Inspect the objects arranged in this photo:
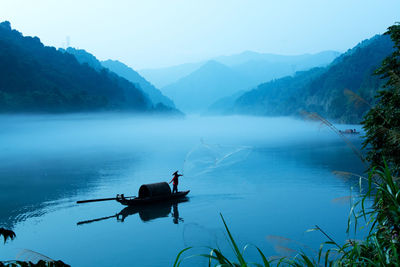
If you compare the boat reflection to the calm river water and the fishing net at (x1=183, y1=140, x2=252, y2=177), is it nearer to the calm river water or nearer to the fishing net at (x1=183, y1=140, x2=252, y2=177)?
the calm river water

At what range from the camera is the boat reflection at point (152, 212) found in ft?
86.4

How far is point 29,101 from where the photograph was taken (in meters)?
168

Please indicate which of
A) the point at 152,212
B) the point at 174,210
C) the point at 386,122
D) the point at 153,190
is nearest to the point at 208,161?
the point at 153,190

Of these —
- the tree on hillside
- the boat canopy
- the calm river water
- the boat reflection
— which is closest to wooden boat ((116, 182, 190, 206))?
the boat canopy

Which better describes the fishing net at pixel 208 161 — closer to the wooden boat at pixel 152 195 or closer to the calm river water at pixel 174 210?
the calm river water at pixel 174 210

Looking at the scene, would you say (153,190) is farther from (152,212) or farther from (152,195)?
(152,212)

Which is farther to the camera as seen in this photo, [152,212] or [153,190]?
[153,190]

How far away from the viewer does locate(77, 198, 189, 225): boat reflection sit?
2635 cm

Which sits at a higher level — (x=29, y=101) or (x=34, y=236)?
(x=29, y=101)

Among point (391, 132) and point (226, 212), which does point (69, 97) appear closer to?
point (226, 212)

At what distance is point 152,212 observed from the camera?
27984mm

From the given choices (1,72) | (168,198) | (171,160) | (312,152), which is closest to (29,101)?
(1,72)

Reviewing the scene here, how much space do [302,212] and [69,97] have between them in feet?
614

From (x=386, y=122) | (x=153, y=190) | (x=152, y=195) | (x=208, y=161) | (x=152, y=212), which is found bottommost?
(x=152, y=212)
